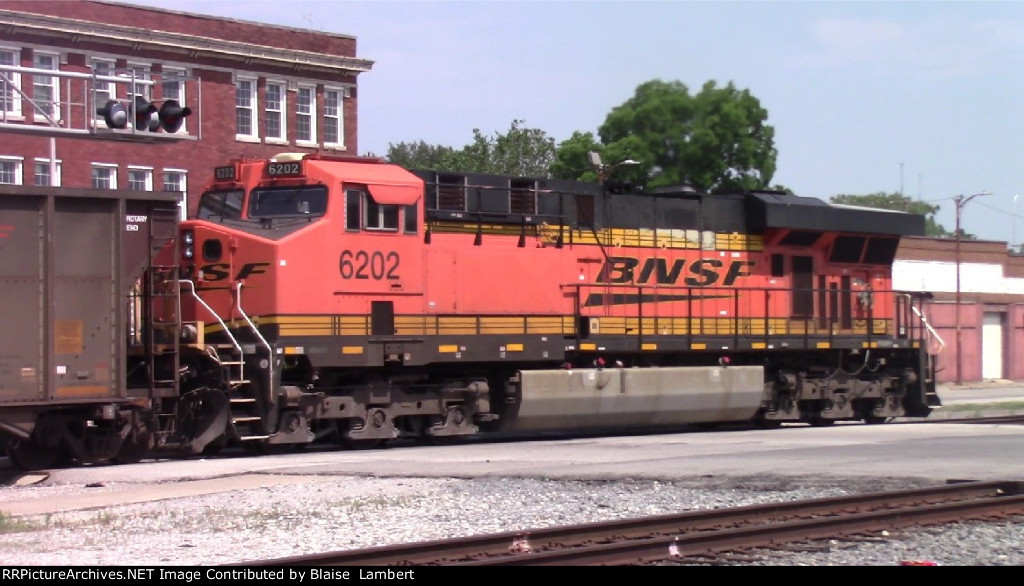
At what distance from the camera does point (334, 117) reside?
42.3 meters

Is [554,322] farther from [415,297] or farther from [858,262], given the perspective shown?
[858,262]

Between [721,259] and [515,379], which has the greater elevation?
[721,259]

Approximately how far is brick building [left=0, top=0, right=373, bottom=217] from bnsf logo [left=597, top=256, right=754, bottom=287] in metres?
17.0

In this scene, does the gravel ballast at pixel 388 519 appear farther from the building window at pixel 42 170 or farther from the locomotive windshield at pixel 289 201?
the building window at pixel 42 170

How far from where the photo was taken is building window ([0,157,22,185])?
116ft

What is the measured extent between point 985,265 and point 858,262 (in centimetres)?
3062

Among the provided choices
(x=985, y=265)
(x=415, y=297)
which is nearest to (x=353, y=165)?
(x=415, y=297)

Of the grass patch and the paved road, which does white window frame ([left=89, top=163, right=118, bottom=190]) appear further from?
the grass patch

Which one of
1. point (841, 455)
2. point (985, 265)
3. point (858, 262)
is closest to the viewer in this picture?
point (841, 455)

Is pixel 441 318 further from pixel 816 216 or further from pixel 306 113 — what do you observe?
pixel 306 113

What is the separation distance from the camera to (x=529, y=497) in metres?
12.9

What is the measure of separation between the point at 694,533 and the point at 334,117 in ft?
112

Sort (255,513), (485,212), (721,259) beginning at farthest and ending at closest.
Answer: (721,259) < (485,212) < (255,513)

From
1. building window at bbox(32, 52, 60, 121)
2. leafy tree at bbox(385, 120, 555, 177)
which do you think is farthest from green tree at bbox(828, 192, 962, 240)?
building window at bbox(32, 52, 60, 121)
